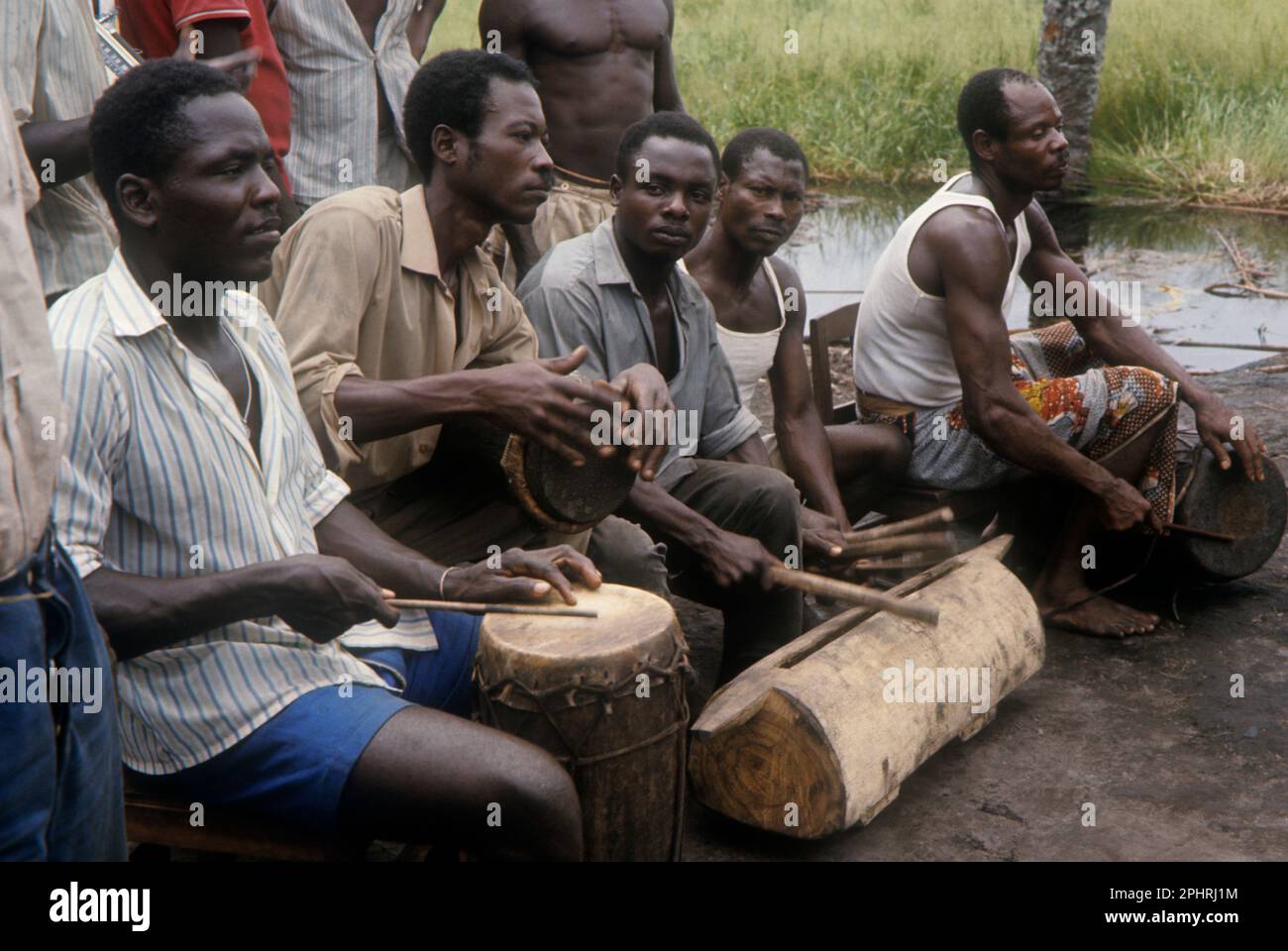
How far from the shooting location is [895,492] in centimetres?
519

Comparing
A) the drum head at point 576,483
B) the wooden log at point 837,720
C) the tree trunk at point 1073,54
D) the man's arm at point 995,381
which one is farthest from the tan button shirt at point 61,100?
the tree trunk at point 1073,54

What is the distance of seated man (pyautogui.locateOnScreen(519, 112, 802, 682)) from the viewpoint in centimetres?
414

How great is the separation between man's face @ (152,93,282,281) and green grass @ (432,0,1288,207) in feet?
35.5

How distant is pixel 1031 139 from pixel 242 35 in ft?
8.70

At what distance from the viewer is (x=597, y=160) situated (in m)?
5.68

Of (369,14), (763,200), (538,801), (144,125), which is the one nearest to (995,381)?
(763,200)

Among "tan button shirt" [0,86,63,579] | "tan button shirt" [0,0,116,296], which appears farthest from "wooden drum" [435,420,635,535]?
"tan button shirt" [0,86,63,579]

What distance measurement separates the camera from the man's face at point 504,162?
12.1 feet

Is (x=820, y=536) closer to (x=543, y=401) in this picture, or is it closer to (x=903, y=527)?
→ (x=903, y=527)

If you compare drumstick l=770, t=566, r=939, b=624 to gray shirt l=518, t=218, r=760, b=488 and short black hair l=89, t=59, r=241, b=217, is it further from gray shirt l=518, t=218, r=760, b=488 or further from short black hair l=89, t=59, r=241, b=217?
short black hair l=89, t=59, r=241, b=217

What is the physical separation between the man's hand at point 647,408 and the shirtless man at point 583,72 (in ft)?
6.91

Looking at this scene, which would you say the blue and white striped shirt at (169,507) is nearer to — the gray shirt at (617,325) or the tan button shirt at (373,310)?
the tan button shirt at (373,310)

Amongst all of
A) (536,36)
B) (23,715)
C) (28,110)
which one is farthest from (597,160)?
(23,715)
